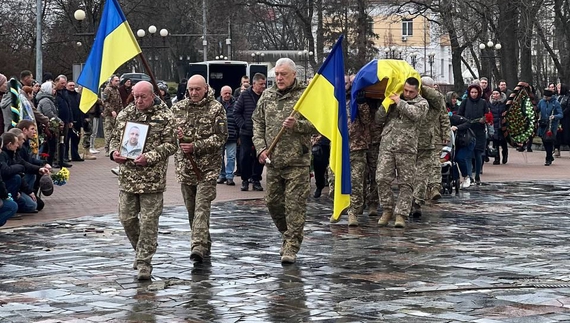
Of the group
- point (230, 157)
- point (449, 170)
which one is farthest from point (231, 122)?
point (449, 170)

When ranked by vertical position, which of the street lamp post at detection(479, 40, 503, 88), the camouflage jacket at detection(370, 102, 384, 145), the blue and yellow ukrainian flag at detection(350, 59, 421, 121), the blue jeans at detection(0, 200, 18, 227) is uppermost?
the street lamp post at detection(479, 40, 503, 88)

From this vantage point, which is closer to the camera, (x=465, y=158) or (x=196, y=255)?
(x=196, y=255)

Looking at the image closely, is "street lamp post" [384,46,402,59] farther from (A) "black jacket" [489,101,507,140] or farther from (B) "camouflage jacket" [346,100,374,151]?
(B) "camouflage jacket" [346,100,374,151]

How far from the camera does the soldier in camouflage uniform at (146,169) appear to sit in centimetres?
1003

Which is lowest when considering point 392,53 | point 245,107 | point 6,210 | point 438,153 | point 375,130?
point 6,210

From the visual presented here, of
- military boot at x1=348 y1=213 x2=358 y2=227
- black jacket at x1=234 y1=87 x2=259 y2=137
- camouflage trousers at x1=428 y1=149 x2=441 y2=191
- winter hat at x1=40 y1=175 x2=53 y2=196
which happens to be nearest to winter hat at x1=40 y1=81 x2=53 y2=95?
black jacket at x1=234 y1=87 x2=259 y2=137

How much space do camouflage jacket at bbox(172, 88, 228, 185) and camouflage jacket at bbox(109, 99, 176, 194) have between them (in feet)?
2.26

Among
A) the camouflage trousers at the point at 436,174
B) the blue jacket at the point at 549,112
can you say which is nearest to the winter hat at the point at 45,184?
the camouflage trousers at the point at 436,174

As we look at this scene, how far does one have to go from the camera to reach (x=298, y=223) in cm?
1086

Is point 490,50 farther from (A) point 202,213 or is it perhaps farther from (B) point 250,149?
(A) point 202,213

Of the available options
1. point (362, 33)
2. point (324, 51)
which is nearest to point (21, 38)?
point (362, 33)

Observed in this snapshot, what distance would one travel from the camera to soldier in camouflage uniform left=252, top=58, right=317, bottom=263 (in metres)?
10.8

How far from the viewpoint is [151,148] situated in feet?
33.1

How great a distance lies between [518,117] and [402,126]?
1237cm
